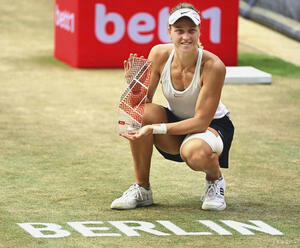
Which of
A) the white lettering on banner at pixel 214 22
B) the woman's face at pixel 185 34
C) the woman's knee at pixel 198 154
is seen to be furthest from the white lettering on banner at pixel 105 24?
the woman's knee at pixel 198 154

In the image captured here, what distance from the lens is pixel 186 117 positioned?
562cm

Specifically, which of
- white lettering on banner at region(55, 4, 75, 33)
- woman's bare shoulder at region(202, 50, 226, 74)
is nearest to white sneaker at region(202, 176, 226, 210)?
woman's bare shoulder at region(202, 50, 226, 74)

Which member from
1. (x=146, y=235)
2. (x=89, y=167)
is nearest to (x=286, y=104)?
(x=89, y=167)

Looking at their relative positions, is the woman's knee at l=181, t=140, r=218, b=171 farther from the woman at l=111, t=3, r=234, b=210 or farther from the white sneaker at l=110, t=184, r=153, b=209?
the white sneaker at l=110, t=184, r=153, b=209

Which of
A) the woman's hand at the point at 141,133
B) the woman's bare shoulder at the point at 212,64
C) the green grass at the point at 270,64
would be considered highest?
the green grass at the point at 270,64

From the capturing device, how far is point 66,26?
39.0ft

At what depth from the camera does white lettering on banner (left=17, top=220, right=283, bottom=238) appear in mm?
Answer: 4961

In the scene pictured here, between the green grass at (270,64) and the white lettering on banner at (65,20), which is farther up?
the white lettering on banner at (65,20)

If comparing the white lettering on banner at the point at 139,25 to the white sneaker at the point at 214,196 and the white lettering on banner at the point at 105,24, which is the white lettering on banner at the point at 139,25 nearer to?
the white lettering on banner at the point at 105,24

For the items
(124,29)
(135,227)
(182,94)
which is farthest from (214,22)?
(135,227)

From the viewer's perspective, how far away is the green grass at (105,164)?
5227 millimetres

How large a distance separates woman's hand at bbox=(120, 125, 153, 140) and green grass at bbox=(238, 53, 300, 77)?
20.8ft

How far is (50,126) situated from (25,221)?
303 centimetres

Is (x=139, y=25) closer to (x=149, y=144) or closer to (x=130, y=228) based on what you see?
(x=149, y=144)
